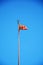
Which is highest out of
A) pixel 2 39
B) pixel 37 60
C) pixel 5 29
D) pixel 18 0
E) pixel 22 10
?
pixel 18 0

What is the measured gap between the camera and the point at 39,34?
118 cm

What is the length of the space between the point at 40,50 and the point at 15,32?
322 mm

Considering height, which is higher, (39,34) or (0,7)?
(0,7)

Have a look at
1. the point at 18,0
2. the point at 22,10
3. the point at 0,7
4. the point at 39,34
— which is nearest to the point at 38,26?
the point at 39,34

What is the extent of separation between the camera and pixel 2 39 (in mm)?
1187

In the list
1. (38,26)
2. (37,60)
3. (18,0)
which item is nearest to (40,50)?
(37,60)

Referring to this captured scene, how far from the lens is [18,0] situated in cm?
118

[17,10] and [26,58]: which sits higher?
[17,10]

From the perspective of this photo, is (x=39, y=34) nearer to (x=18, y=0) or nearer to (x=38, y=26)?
(x=38, y=26)

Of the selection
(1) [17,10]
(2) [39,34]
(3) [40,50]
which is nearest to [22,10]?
(1) [17,10]

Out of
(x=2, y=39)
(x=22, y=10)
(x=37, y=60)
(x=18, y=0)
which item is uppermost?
(x=18, y=0)

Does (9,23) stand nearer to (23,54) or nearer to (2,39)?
(2,39)

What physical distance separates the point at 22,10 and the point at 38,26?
9.5 inches

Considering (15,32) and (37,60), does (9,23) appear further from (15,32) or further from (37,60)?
(37,60)
